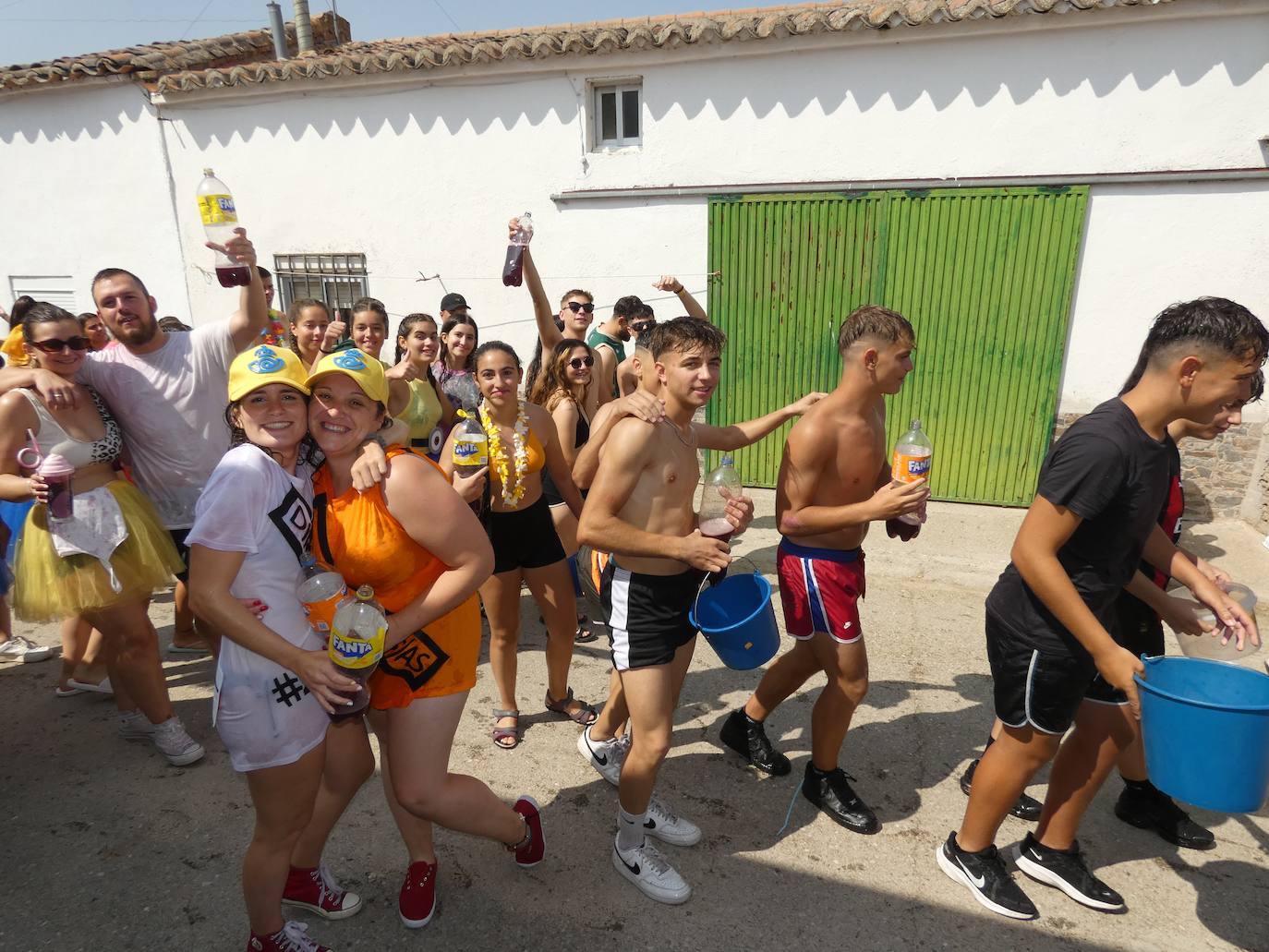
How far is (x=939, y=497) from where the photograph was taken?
7.73 m

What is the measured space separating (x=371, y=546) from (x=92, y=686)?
3.17 m

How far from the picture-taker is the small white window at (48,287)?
10.7 meters

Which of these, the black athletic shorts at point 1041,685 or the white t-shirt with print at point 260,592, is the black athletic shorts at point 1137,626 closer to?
the black athletic shorts at point 1041,685

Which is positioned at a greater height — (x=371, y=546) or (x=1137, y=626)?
(x=371, y=546)

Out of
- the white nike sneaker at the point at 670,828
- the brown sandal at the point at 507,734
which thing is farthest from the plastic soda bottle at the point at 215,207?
the white nike sneaker at the point at 670,828

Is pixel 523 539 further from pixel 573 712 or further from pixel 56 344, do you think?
pixel 56 344

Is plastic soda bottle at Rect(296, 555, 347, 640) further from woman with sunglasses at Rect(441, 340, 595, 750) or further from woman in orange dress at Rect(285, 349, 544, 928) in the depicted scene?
woman with sunglasses at Rect(441, 340, 595, 750)

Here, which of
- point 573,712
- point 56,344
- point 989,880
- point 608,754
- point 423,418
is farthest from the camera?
point 423,418

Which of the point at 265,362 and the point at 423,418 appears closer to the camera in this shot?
the point at 265,362

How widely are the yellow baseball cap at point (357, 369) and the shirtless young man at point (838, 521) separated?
1610 millimetres

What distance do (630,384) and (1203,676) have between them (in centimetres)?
372

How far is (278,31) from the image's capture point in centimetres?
1066

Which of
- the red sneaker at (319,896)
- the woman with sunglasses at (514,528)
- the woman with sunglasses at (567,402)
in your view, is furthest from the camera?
the woman with sunglasses at (567,402)

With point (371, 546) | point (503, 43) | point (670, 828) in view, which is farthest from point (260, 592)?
point (503, 43)
